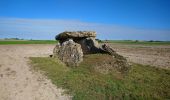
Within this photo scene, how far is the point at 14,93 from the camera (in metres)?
13.7

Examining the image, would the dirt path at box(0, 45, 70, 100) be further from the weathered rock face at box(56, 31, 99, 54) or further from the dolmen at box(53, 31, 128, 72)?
the weathered rock face at box(56, 31, 99, 54)

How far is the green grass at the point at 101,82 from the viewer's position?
46.6ft

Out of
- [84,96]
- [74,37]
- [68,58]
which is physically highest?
[74,37]

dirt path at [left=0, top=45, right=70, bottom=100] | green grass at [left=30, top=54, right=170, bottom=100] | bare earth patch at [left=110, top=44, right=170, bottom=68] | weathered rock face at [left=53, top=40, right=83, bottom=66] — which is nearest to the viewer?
dirt path at [left=0, top=45, right=70, bottom=100]

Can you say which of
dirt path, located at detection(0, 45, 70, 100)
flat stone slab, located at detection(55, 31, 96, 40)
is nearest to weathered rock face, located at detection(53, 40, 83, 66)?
flat stone slab, located at detection(55, 31, 96, 40)

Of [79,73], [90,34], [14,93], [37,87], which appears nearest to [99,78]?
[79,73]

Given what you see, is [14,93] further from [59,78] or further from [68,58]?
[68,58]

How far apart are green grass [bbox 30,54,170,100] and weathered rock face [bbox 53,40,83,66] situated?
2.35 ft

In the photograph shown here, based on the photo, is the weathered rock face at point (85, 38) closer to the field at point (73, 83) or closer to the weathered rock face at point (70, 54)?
the weathered rock face at point (70, 54)

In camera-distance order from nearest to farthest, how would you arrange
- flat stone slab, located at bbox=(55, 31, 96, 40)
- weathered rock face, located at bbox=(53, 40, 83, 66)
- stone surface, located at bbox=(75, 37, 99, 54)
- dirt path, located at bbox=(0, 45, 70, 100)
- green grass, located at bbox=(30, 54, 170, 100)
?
dirt path, located at bbox=(0, 45, 70, 100) < green grass, located at bbox=(30, 54, 170, 100) < weathered rock face, located at bbox=(53, 40, 83, 66) < stone surface, located at bbox=(75, 37, 99, 54) < flat stone slab, located at bbox=(55, 31, 96, 40)

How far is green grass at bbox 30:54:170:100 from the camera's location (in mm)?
14203

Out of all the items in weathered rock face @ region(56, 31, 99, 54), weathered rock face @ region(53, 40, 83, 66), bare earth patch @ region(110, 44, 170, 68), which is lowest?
bare earth patch @ region(110, 44, 170, 68)

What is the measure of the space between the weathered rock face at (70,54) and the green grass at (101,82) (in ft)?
2.35

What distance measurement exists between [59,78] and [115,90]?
3827 millimetres
